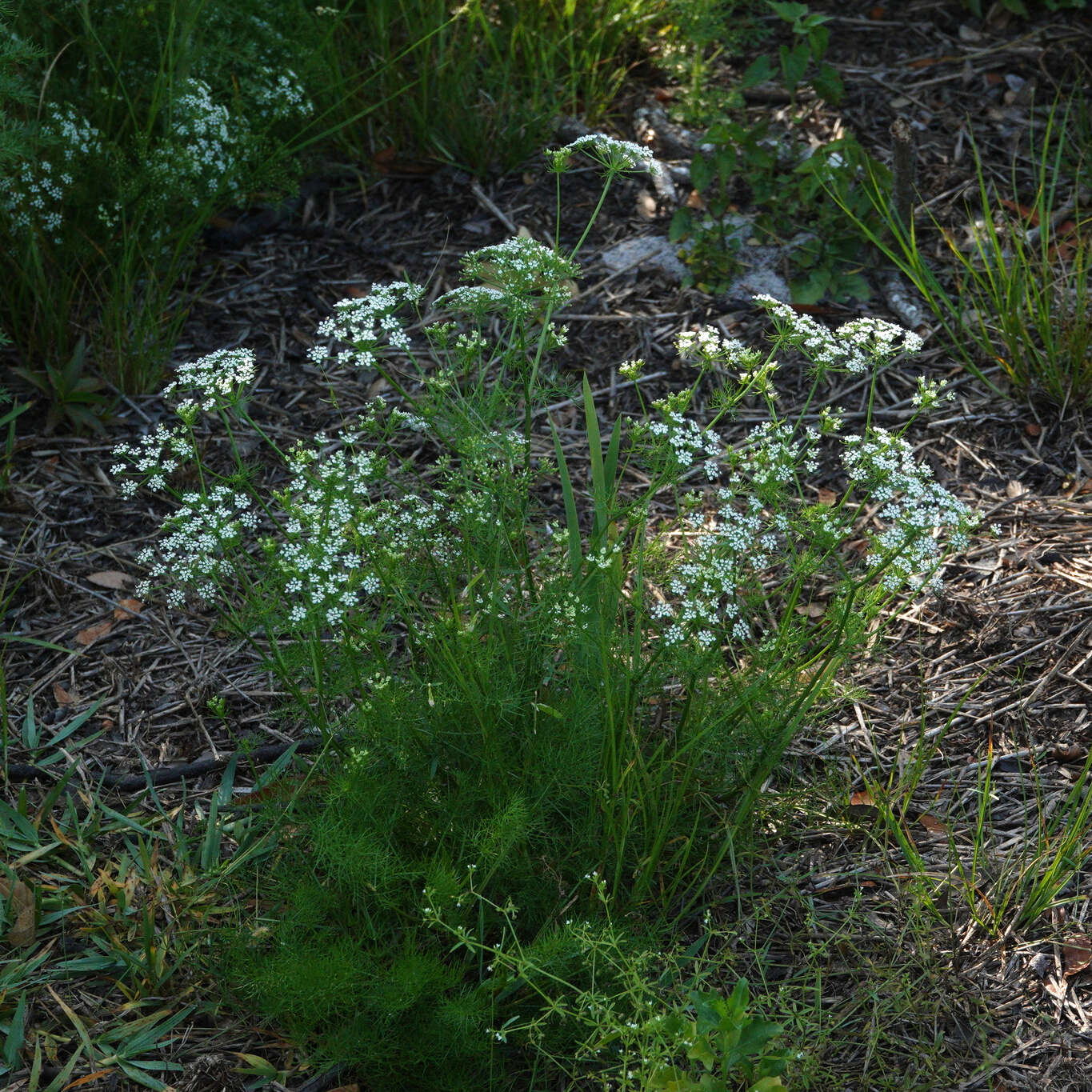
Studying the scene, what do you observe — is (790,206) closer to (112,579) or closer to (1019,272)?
(1019,272)

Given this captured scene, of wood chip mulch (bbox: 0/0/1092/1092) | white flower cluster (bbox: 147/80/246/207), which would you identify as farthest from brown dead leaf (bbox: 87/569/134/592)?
white flower cluster (bbox: 147/80/246/207)

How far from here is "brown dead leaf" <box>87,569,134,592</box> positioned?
3.29m

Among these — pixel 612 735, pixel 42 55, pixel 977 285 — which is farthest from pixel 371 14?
pixel 612 735

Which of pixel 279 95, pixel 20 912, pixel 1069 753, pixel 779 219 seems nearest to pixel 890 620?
pixel 1069 753

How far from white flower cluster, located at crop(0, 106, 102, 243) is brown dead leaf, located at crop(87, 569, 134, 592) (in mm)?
1069

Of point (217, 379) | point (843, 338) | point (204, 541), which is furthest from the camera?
point (843, 338)

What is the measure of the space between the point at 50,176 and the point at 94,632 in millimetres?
1463

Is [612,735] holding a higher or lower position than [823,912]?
higher

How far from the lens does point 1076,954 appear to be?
2.37 m

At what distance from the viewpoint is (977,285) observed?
3.79 m

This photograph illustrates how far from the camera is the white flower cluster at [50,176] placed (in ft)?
11.2

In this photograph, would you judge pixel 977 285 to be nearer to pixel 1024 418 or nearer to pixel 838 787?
pixel 1024 418

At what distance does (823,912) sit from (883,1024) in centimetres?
28

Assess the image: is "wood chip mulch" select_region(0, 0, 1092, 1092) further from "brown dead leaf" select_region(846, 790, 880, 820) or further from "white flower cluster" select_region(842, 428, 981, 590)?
"white flower cluster" select_region(842, 428, 981, 590)
